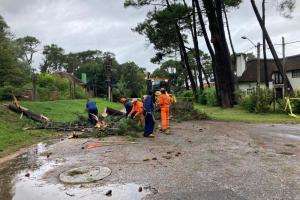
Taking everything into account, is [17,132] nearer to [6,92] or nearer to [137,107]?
[137,107]

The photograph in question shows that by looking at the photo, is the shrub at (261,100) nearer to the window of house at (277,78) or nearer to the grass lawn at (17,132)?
the grass lawn at (17,132)

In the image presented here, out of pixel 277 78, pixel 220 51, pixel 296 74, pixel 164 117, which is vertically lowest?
pixel 164 117

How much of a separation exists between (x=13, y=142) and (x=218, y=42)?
20.0 metres

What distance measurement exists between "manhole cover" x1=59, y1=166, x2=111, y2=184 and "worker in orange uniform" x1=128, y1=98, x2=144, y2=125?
7.66 meters

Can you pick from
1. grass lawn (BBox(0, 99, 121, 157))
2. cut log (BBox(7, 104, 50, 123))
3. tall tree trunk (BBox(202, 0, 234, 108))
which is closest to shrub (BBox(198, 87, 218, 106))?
tall tree trunk (BBox(202, 0, 234, 108))

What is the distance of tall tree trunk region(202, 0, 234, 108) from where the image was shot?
121 feet

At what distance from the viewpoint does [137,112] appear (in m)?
20.5

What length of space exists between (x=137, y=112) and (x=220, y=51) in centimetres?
1772

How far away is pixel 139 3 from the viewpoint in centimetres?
4731

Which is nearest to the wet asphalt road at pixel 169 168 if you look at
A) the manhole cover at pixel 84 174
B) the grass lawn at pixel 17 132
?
the manhole cover at pixel 84 174

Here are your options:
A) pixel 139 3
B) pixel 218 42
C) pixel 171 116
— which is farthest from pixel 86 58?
pixel 171 116

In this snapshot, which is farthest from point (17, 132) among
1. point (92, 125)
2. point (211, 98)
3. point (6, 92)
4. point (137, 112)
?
point (211, 98)

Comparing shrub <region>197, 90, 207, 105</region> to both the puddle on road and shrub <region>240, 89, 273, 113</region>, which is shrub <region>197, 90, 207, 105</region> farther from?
the puddle on road

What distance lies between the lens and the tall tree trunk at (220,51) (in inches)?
1449
